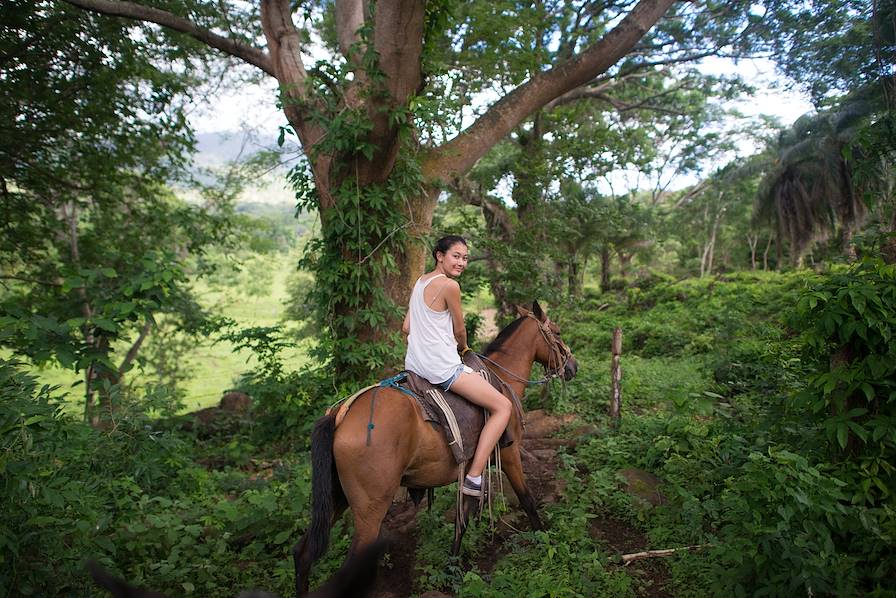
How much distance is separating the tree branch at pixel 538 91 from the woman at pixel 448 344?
139 inches

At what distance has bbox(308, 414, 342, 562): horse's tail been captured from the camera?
302 centimetres

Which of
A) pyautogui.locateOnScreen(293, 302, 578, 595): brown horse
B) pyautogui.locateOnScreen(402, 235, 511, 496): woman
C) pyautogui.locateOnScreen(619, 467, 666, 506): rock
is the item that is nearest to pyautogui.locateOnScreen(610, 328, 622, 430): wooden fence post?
pyautogui.locateOnScreen(619, 467, 666, 506): rock

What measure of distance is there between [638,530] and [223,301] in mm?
12947

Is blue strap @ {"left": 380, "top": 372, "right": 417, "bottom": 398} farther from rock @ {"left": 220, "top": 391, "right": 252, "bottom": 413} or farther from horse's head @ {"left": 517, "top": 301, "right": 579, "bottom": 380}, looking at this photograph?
rock @ {"left": 220, "top": 391, "right": 252, "bottom": 413}

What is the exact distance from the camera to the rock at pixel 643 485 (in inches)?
165

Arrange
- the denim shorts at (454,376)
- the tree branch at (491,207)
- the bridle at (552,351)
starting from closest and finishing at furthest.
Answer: the denim shorts at (454,376) → the bridle at (552,351) → the tree branch at (491,207)

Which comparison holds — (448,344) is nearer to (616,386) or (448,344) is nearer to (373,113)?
(373,113)

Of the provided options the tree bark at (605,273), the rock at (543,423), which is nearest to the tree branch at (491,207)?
the rock at (543,423)

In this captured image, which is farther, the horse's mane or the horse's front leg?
the horse's mane

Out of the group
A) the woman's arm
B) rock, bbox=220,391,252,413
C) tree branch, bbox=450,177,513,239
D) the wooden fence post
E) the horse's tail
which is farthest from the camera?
tree branch, bbox=450,177,513,239

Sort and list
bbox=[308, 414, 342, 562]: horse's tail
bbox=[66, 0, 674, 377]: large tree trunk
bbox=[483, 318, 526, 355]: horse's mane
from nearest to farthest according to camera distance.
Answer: bbox=[308, 414, 342, 562]: horse's tail < bbox=[483, 318, 526, 355]: horse's mane < bbox=[66, 0, 674, 377]: large tree trunk

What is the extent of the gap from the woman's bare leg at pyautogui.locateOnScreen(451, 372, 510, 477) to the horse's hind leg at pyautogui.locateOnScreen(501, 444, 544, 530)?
1.38 feet

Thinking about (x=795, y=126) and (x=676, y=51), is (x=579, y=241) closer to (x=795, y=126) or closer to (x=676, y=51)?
(x=676, y=51)

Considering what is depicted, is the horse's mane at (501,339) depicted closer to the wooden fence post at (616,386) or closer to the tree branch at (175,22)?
the wooden fence post at (616,386)
